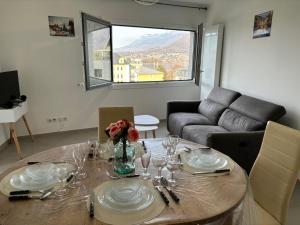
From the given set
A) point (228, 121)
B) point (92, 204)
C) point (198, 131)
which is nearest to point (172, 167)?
point (92, 204)

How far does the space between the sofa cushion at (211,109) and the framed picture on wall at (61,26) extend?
256 cm

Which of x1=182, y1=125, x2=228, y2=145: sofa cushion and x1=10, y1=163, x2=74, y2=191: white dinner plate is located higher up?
x1=10, y1=163, x2=74, y2=191: white dinner plate

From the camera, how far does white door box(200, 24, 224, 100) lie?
13.8 ft

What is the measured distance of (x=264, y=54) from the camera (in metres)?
3.29

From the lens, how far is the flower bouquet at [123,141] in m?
1.33

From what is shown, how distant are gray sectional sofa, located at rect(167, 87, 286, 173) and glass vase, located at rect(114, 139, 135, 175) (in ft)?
4.03

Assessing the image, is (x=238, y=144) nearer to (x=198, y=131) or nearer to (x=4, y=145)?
(x=198, y=131)

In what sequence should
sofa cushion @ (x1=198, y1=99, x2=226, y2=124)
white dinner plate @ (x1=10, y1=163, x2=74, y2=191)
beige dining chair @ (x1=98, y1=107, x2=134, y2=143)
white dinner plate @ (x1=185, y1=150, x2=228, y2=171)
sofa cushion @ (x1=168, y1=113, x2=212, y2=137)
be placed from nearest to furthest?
white dinner plate @ (x1=10, y1=163, x2=74, y2=191)
white dinner plate @ (x1=185, y1=150, x2=228, y2=171)
beige dining chair @ (x1=98, y1=107, x2=134, y2=143)
sofa cushion @ (x1=168, y1=113, x2=212, y2=137)
sofa cushion @ (x1=198, y1=99, x2=226, y2=124)

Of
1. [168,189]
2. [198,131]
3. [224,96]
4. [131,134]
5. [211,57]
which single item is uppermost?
[211,57]

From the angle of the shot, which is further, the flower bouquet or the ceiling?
the ceiling

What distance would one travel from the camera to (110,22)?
4.14 metres

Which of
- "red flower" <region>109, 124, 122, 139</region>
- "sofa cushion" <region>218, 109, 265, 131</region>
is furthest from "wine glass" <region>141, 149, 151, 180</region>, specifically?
"sofa cushion" <region>218, 109, 265, 131</region>

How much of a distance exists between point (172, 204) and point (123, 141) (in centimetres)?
46

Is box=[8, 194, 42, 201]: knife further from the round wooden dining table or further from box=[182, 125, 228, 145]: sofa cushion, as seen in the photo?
box=[182, 125, 228, 145]: sofa cushion
